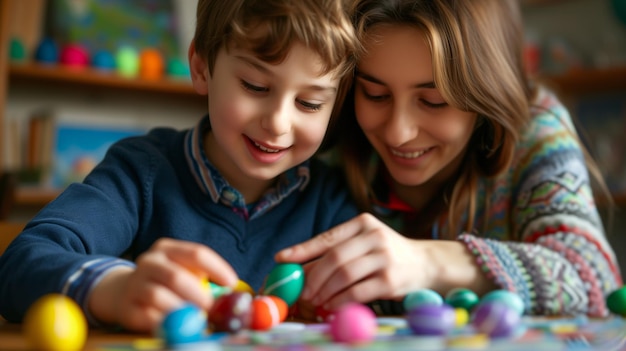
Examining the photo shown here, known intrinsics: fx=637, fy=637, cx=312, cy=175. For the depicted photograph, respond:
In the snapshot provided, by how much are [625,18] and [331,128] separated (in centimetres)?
188

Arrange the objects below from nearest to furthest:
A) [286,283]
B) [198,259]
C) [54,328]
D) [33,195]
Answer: [54,328] → [198,259] → [286,283] → [33,195]

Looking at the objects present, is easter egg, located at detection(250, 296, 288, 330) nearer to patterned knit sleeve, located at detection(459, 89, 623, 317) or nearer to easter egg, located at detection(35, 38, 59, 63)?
patterned knit sleeve, located at detection(459, 89, 623, 317)

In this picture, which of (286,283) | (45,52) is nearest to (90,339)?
(286,283)

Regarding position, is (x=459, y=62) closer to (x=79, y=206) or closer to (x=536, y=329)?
(x=536, y=329)

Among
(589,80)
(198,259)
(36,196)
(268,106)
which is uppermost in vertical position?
(589,80)

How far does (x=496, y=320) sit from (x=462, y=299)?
6.1 inches

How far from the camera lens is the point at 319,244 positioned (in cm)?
71

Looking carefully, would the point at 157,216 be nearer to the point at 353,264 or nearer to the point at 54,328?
the point at 353,264

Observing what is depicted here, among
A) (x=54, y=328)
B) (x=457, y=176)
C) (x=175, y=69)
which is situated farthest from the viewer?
(x=175, y=69)

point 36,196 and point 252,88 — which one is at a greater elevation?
point 252,88

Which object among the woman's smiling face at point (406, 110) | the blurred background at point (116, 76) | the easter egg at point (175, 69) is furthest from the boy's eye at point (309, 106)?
the easter egg at point (175, 69)

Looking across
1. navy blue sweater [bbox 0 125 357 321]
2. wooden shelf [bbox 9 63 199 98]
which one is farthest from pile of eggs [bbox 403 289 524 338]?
wooden shelf [bbox 9 63 199 98]

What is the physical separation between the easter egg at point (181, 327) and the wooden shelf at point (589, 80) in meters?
2.34

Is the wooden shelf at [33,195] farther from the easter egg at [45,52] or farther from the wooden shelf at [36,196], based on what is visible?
the easter egg at [45,52]
